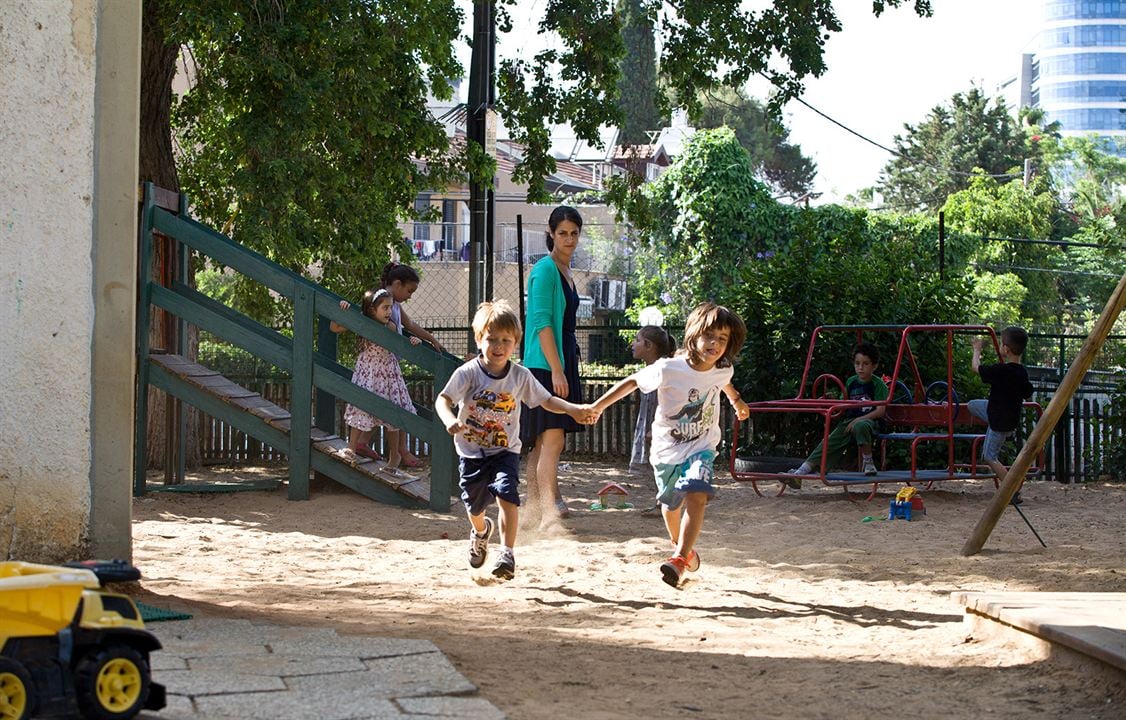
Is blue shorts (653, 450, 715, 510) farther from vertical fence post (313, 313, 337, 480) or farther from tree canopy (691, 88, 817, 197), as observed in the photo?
tree canopy (691, 88, 817, 197)

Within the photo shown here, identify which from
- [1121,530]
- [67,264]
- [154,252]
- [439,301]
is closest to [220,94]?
[154,252]

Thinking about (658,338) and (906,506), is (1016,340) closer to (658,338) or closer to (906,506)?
(906,506)

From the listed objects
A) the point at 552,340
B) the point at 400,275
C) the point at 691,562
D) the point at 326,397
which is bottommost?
the point at 691,562

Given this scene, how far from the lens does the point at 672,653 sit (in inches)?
195

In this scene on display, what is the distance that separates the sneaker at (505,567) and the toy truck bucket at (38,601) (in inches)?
106

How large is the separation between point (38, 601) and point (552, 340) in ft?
14.8

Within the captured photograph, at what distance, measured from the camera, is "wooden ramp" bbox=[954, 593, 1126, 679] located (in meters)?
4.46

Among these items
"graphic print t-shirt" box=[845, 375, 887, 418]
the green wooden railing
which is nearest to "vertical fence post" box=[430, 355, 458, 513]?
the green wooden railing

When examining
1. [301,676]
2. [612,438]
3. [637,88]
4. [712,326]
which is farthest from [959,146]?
[301,676]

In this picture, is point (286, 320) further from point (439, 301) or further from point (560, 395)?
point (439, 301)

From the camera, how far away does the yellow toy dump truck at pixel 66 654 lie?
3230 millimetres

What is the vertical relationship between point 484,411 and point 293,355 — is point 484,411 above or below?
→ below

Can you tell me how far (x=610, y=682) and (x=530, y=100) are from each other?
10666 millimetres

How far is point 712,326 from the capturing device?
19.7 feet
